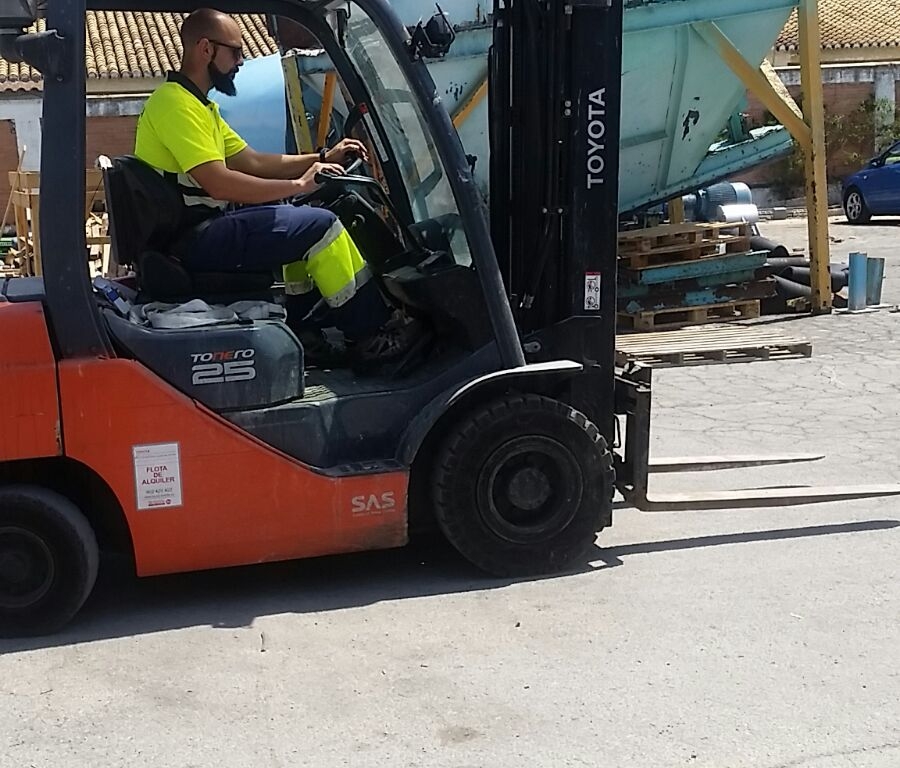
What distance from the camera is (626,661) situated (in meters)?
3.96

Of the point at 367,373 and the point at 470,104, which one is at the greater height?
the point at 470,104

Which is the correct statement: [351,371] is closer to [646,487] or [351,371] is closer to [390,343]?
[390,343]

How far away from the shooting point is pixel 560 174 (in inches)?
190

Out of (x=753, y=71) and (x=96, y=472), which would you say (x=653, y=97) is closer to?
(x=753, y=71)

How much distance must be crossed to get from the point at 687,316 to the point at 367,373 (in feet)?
20.4

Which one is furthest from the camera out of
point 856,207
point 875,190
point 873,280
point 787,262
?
point 856,207

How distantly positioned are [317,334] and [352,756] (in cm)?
203

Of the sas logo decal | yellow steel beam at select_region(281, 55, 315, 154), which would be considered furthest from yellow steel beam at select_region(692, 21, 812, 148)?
the sas logo decal

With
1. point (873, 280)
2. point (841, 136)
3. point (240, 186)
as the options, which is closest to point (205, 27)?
point (240, 186)

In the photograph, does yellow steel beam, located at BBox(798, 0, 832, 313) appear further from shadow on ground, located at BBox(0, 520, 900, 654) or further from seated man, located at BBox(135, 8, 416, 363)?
seated man, located at BBox(135, 8, 416, 363)

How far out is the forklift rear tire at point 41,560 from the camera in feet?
13.6

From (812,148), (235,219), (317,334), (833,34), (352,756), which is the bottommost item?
(352,756)

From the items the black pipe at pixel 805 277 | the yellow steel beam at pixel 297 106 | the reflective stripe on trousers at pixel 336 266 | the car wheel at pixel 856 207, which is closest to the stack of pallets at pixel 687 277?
the black pipe at pixel 805 277

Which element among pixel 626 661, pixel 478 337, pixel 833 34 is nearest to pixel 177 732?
pixel 626 661
